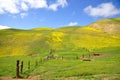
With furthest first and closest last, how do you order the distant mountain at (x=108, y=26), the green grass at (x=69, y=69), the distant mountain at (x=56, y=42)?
the distant mountain at (x=108, y=26) < the distant mountain at (x=56, y=42) < the green grass at (x=69, y=69)

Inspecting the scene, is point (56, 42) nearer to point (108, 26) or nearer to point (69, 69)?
point (108, 26)

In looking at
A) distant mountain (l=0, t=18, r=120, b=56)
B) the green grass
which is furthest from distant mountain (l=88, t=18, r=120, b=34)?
the green grass

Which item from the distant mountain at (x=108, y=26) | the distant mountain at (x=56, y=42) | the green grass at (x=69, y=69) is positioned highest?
the distant mountain at (x=108, y=26)

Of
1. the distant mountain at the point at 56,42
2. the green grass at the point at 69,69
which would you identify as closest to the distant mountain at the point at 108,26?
the distant mountain at the point at 56,42

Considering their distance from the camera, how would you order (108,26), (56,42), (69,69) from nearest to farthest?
(69,69) → (56,42) → (108,26)

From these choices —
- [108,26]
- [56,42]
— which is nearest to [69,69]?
[56,42]

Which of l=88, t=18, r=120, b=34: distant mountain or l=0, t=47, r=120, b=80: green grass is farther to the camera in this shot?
l=88, t=18, r=120, b=34: distant mountain

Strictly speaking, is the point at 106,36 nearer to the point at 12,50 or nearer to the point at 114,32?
the point at 114,32

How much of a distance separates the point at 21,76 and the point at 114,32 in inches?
3942

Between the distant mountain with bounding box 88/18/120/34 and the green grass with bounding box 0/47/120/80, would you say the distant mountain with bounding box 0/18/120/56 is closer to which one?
the distant mountain with bounding box 88/18/120/34

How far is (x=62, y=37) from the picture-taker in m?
120

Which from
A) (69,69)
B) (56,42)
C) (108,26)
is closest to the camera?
(69,69)

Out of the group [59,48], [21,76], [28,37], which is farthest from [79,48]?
[21,76]

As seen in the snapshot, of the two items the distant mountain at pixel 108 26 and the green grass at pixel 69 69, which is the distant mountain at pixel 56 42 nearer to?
the distant mountain at pixel 108 26
